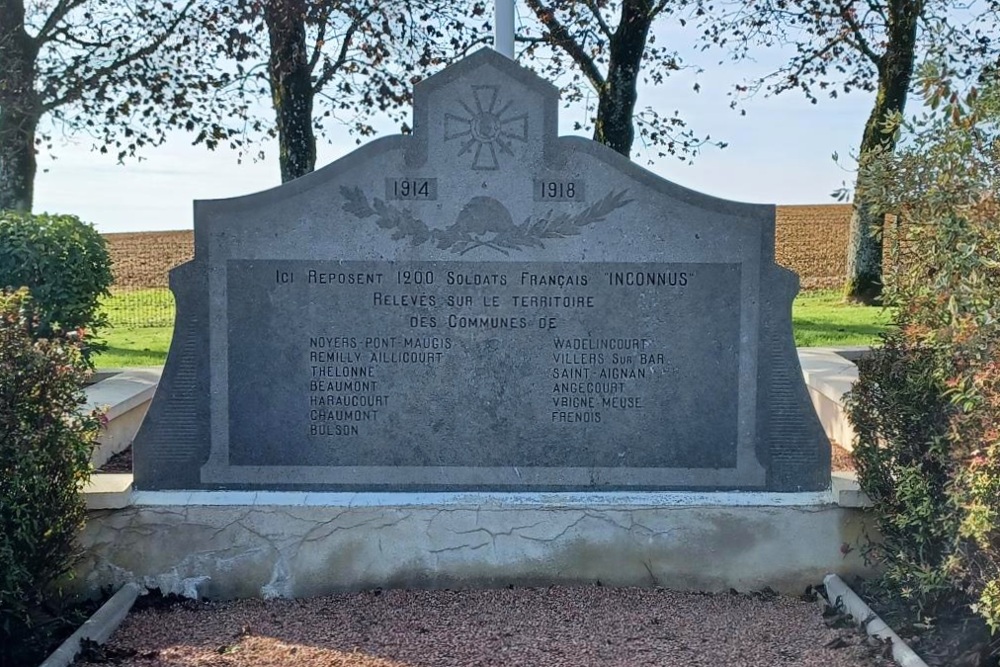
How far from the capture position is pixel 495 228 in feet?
18.4

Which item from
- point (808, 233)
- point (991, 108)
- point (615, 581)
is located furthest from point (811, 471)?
point (808, 233)

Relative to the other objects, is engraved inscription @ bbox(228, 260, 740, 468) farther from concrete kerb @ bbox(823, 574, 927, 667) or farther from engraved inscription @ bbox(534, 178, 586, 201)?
concrete kerb @ bbox(823, 574, 927, 667)

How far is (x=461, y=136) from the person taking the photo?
→ 556 cm

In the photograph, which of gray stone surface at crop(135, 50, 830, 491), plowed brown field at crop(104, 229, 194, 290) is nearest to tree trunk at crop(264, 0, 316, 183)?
gray stone surface at crop(135, 50, 830, 491)

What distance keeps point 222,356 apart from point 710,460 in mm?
2680

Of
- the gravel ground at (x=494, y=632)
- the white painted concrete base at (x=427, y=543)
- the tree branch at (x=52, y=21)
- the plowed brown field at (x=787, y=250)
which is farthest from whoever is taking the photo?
the plowed brown field at (x=787, y=250)

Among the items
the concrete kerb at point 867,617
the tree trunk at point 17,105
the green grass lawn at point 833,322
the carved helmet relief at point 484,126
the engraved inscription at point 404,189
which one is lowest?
the concrete kerb at point 867,617

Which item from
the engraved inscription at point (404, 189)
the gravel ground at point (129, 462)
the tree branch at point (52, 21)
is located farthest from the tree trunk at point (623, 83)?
the engraved inscription at point (404, 189)

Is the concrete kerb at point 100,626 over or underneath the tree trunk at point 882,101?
underneath

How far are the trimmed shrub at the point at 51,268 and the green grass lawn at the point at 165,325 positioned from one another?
3210mm

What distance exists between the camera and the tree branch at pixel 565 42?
1573 centimetres

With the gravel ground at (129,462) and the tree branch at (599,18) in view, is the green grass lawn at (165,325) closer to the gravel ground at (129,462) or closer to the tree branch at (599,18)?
the gravel ground at (129,462)

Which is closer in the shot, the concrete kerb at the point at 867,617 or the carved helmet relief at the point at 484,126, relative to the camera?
the concrete kerb at the point at 867,617

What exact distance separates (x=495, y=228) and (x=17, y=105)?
10.4 metres
